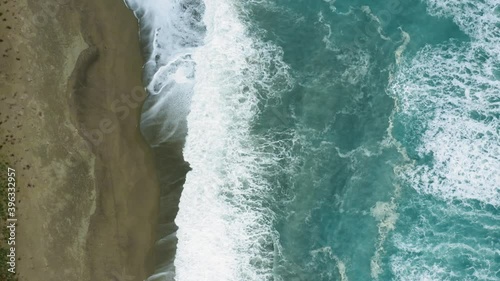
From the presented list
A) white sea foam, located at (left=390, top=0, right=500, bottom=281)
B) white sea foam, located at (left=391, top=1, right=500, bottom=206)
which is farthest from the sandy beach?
white sea foam, located at (left=391, top=1, right=500, bottom=206)

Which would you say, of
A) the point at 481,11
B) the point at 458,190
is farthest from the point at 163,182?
the point at 481,11

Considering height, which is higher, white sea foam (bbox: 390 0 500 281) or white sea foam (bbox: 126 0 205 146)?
white sea foam (bbox: 126 0 205 146)

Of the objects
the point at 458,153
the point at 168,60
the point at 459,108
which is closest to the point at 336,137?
the point at 458,153

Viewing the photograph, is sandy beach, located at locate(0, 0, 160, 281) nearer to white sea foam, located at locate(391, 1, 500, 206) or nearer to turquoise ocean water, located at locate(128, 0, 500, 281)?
turquoise ocean water, located at locate(128, 0, 500, 281)

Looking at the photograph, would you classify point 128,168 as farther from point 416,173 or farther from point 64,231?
point 416,173

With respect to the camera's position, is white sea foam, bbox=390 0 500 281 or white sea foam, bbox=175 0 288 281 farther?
white sea foam, bbox=175 0 288 281

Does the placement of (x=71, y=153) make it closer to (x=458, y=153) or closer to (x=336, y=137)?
(x=336, y=137)

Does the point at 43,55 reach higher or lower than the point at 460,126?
higher
